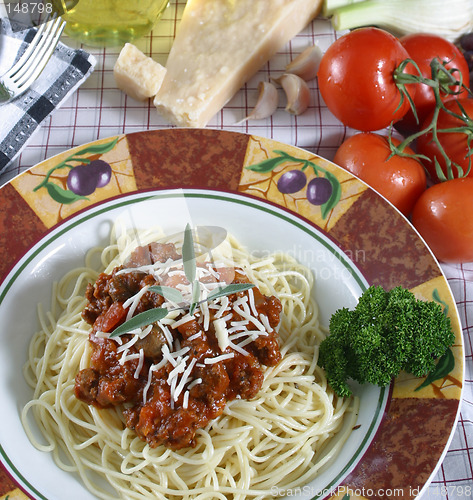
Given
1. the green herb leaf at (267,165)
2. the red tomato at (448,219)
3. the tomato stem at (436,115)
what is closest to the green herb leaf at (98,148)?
the green herb leaf at (267,165)

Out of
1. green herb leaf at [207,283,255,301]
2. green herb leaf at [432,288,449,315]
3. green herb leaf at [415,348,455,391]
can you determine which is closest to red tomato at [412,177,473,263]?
green herb leaf at [432,288,449,315]

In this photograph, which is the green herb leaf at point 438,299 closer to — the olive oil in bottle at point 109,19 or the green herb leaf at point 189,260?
the green herb leaf at point 189,260

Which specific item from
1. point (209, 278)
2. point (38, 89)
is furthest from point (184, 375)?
point (38, 89)

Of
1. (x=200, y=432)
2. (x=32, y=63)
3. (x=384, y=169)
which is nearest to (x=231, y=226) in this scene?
(x=384, y=169)

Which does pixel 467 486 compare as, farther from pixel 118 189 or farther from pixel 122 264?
pixel 118 189

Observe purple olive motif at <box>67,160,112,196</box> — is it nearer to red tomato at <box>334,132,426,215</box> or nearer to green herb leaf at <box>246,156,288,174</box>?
green herb leaf at <box>246,156,288,174</box>

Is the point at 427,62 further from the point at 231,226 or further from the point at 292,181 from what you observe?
the point at 231,226
